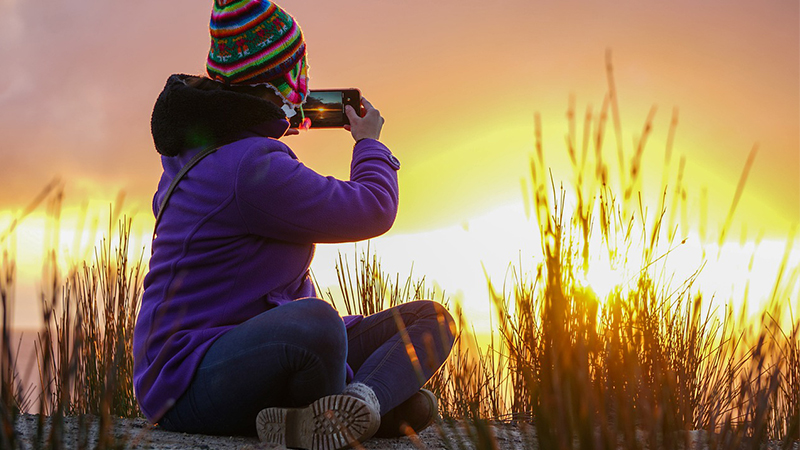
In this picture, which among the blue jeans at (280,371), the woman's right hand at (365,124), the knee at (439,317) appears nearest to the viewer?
the blue jeans at (280,371)

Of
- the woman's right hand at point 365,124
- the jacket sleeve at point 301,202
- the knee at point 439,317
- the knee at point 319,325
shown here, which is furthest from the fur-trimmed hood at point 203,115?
the knee at point 439,317

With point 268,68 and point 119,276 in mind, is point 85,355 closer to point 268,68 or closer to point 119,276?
point 119,276

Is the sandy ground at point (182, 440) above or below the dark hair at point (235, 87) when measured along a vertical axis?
below

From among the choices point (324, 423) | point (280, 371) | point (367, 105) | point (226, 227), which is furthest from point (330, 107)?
point (324, 423)

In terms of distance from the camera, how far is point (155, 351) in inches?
69.6

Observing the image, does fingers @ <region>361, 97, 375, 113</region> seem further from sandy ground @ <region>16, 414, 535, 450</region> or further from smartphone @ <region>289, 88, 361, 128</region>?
sandy ground @ <region>16, 414, 535, 450</region>

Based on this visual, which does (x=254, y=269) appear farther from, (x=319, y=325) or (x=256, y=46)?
(x=256, y=46)

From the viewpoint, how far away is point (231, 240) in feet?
5.69

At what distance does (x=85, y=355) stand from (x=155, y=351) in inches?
53.7

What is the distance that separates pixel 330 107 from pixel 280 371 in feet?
2.94

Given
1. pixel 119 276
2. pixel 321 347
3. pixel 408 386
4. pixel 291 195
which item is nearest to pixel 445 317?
pixel 408 386

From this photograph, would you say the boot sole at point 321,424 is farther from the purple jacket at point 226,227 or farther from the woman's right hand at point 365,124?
the woman's right hand at point 365,124

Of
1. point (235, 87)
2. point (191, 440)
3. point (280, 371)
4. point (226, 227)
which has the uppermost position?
point (235, 87)

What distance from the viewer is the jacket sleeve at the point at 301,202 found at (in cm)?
168
